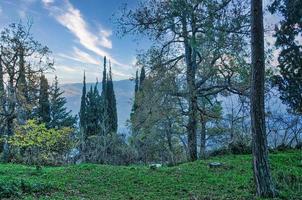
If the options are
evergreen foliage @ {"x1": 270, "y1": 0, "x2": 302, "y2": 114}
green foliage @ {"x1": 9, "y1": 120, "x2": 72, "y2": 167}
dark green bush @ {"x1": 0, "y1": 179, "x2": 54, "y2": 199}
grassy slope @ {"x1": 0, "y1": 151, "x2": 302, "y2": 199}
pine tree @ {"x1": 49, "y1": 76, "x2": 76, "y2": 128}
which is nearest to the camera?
dark green bush @ {"x1": 0, "y1": 179, "x2": 54, "y2": 199}

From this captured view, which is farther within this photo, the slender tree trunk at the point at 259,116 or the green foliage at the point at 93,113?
the green foliage at the point at 93,113

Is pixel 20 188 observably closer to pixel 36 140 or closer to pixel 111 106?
pixel 36 140

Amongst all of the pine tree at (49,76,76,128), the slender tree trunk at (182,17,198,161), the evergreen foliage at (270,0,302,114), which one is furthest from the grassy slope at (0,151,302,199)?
the pine tree at (49,76,76,128)

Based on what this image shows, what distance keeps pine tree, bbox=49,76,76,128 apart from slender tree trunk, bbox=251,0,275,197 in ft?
111

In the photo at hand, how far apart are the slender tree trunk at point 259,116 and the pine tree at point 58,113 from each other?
3375cm

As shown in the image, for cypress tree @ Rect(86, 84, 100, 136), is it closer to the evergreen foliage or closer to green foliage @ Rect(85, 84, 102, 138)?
green foliage @ Rect(85, 84, 102, 138)

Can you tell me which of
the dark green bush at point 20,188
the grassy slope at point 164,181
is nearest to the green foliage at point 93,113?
the grassy slope at point 164,181

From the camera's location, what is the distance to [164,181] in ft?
36.1

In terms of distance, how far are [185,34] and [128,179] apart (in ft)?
22.1

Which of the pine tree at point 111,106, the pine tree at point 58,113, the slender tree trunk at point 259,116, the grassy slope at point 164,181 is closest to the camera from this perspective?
the slender tree trunk at point 259,116

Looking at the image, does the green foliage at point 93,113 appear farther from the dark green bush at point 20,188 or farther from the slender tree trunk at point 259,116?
the slender tree trunk at point 259,116

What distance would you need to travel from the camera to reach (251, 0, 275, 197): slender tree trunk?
8586 millimetres

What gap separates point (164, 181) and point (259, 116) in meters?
3.69

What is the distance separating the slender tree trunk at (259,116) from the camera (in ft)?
28.2
